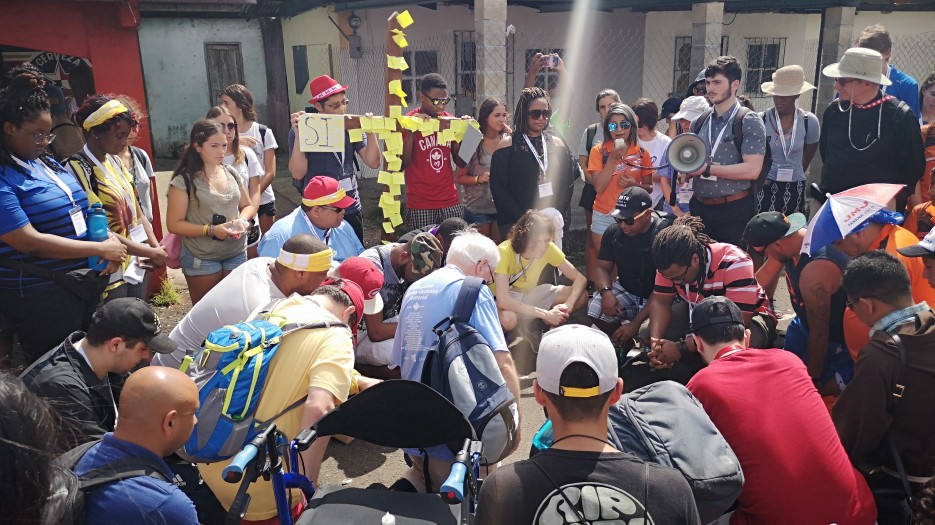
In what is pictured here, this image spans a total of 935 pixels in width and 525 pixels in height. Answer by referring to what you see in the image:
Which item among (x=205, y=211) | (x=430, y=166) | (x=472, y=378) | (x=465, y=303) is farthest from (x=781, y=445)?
(x=430, y=166)

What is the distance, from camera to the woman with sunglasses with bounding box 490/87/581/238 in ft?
19.0

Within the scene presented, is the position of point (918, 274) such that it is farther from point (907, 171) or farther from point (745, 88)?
point (745, 88)

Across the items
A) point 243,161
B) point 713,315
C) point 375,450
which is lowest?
point 375,450

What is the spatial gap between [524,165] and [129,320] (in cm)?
365

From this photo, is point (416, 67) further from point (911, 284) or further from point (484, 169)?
point (911, 284)

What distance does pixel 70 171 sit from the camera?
4023 millimetres

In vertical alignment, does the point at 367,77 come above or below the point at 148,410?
above

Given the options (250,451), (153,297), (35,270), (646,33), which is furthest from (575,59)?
(250,451)

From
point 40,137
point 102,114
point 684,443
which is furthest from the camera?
point 102,114

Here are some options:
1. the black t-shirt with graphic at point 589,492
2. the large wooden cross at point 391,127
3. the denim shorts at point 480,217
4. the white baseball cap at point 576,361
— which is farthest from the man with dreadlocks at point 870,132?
the black t-shirt with graphic at point 589,492

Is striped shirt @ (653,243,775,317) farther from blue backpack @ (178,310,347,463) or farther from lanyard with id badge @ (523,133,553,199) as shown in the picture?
blue backpack @ (178,310,347,463)

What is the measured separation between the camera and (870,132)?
5348 millimetres

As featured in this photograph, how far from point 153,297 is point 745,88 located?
36.2 ft

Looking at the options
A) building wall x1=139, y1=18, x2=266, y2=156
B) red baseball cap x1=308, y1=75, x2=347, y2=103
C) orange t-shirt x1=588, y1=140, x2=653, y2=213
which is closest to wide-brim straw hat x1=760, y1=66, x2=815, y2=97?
orange t-shirt x1=588, y1=140, x2=653, y2=213
